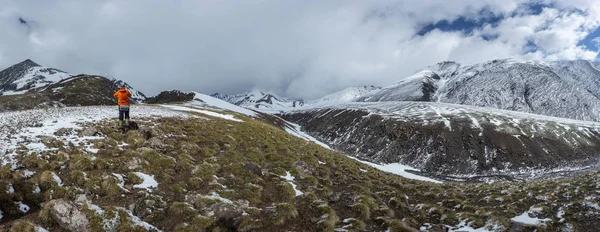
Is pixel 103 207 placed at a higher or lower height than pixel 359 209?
higher

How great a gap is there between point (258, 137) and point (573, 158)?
A: 139177 millimetres

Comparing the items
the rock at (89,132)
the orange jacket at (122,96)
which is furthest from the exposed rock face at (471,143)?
the rock at (89,132)

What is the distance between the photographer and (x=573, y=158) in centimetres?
11406

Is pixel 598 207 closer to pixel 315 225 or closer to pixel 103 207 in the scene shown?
pixel 315 225

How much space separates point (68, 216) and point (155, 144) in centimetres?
1136

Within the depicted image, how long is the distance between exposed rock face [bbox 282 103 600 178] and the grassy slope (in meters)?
93.7

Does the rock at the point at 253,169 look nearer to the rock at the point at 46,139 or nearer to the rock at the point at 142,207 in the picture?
the rock at the point at 142,207

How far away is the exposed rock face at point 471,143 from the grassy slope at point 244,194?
93.7 meters

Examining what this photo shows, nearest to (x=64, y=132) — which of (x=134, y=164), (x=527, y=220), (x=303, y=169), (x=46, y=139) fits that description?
(x=46, y=139)

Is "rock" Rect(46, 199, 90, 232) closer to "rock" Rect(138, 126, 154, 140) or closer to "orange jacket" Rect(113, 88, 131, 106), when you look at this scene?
"rock" Rect(138, 126, 154, 140)

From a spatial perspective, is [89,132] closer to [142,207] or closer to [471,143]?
[142,207]

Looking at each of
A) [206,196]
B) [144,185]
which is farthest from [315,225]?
[144,185]

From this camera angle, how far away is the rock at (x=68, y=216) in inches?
478

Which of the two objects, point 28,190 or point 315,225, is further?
point 315,225
